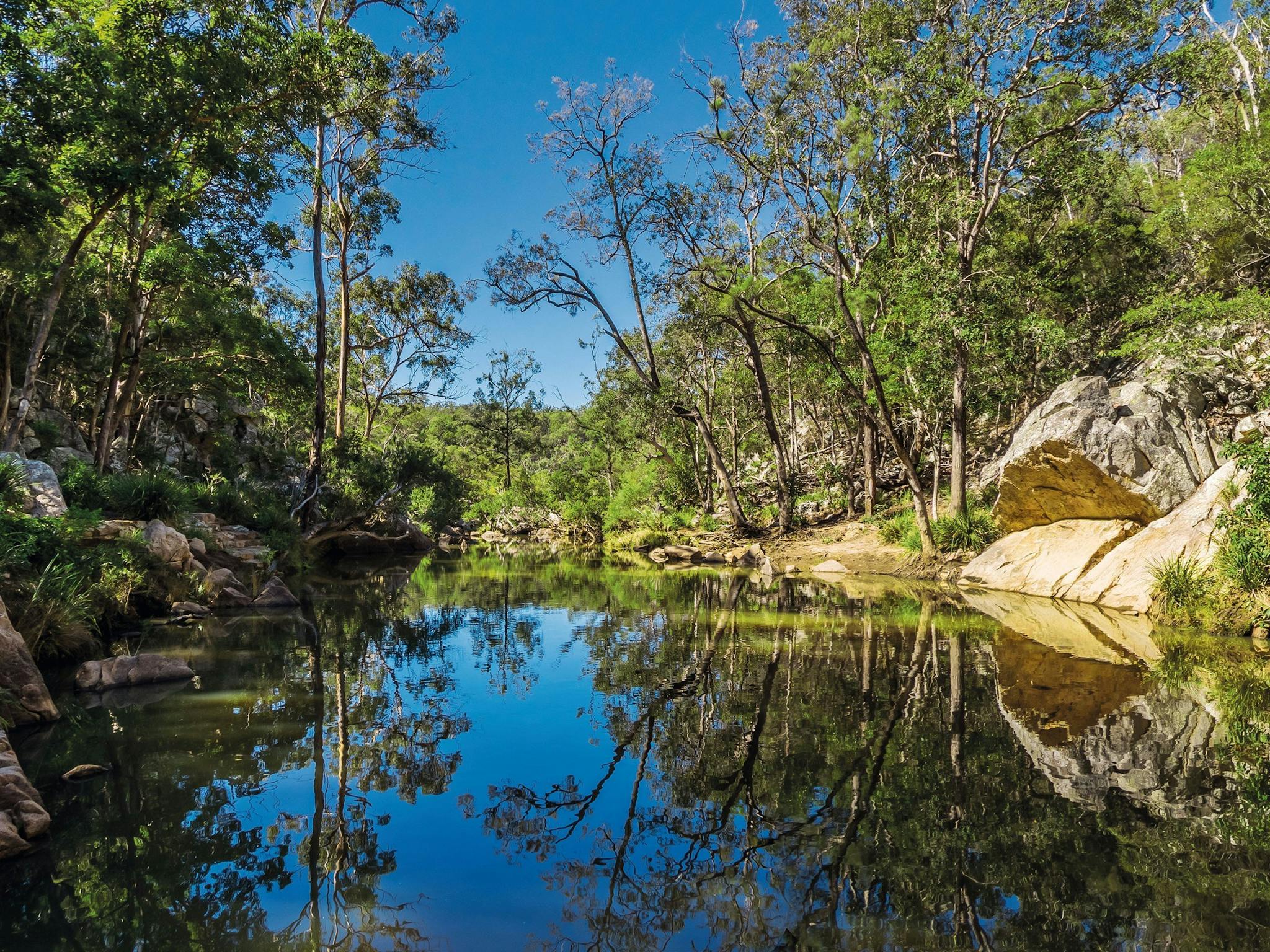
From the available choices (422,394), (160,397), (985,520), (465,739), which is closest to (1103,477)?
(985,520)

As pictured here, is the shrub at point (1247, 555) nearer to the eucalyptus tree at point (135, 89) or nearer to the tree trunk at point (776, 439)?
the tree trunk at point (776, 439)

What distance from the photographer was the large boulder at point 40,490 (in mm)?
9156

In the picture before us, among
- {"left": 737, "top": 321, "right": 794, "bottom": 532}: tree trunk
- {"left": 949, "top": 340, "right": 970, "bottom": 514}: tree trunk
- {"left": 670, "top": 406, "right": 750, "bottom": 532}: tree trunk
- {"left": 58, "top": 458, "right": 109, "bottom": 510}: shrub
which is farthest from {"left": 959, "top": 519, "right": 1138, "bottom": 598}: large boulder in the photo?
{"left": 58, "top": 458, "right": 109, "bottom": 510}: shrub

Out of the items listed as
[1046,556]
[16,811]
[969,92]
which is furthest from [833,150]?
[16,811]

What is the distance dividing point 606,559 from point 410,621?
47.1 ft

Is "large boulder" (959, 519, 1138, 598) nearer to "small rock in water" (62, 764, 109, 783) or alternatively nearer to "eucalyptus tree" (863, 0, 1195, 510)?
"eucalyptus tree" (863, 0, 1195, 510)

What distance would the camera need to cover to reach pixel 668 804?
13.8ft

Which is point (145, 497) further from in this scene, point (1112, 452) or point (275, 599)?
point (1112, 452)

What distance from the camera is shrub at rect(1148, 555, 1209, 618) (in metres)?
9.29

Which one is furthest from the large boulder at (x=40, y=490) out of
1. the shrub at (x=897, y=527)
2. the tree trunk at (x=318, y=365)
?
the shrub at (x=897, y=527)

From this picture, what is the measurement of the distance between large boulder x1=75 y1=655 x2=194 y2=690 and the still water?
322 mm

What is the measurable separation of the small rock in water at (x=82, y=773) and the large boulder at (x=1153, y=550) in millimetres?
12843

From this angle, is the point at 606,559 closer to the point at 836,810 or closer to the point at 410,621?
the point at 410,621

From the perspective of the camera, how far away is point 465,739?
5.48 m
